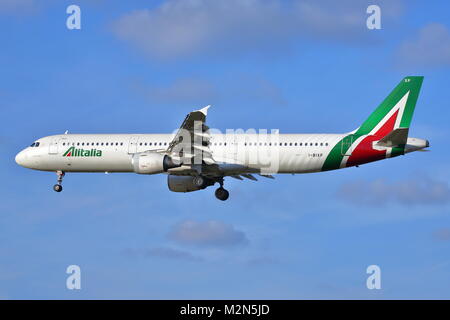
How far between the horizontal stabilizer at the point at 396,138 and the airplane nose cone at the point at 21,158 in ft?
84.9

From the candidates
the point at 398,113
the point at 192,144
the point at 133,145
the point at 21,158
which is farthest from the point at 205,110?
the point at 21,158

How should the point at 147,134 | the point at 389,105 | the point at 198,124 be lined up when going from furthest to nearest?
the point at 147,134
the point at 389,105
the point at 198,124

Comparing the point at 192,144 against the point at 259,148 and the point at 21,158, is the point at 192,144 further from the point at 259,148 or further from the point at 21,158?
the point at 21,158

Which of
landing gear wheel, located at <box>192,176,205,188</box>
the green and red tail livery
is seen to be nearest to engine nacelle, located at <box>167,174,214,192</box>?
landing gear wheel, located at <box>192,176,205,188</box>

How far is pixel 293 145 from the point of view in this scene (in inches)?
1843

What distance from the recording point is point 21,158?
5406cm

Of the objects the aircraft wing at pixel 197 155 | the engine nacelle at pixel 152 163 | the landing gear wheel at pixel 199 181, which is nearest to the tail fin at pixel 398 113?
the aircraft wing at pixel 197 155

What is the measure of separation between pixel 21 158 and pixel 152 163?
13738 millimetres

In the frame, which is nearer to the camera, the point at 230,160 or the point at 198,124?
the point at 198,124

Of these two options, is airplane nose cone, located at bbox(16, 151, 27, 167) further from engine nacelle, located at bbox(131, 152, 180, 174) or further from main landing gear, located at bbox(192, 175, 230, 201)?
main landing gear, located at bbox(192, 175, 230, 201)

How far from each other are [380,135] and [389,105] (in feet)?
7.20

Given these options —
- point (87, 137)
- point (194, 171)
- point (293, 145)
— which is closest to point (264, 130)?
point (293, 145)

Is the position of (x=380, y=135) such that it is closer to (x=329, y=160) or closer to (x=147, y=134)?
(x=329, y=160)

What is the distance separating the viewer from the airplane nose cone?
53.8 m
